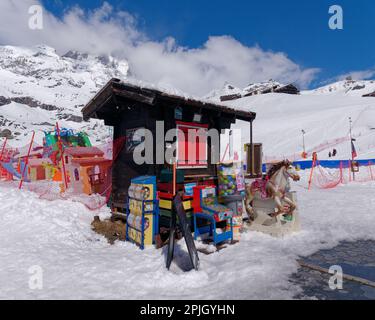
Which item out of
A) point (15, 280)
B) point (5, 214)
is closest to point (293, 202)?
point (15, 280)

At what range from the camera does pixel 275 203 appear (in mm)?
7922

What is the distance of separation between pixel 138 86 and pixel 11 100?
18392cm

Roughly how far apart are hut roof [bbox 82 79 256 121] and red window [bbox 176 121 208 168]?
0.78 metres

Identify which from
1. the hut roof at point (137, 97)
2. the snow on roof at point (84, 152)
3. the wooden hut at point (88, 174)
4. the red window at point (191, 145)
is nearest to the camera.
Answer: the hut roof at point (137, 97)

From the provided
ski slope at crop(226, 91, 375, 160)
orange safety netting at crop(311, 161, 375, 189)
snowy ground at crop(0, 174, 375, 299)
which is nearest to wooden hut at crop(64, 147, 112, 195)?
snowy ground at crop(0, 174, 375, 299)

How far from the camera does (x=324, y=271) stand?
17.3ft

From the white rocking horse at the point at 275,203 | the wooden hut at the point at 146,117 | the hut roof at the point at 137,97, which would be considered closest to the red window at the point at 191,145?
the wooden hut at the point at 146,117

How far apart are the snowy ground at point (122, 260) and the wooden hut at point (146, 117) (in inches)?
79.0

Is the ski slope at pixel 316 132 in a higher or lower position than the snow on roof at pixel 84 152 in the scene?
higher

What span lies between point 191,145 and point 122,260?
14.8ft

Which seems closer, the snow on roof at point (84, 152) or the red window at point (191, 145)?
the red window at point (191, 145)

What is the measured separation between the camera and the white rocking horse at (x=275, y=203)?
7.79 meters

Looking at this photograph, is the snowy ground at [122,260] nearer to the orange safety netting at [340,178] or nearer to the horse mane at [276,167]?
the horse mane at [276,167]

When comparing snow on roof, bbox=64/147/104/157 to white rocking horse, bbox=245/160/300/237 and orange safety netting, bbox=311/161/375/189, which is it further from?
orange safety netting, bbox=311/161/375/189
